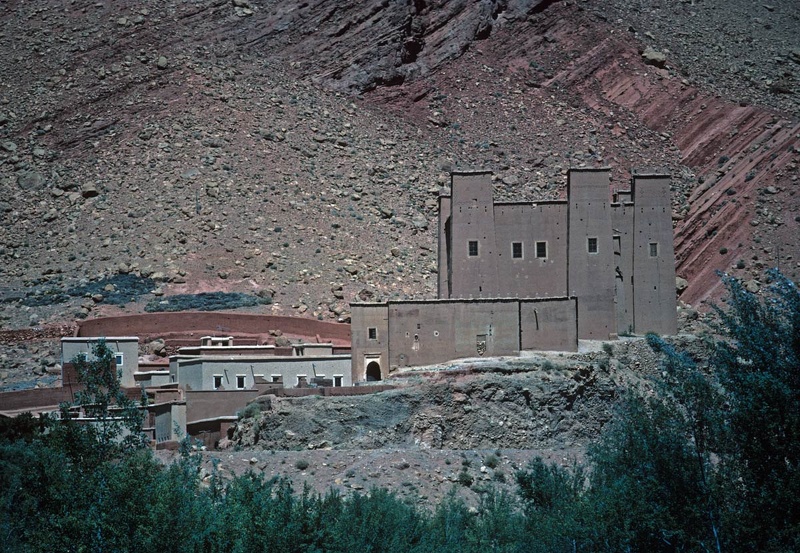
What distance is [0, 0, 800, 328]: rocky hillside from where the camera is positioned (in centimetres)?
5353

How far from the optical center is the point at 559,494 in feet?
99.3

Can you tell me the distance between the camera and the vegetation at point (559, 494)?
19.5 meters

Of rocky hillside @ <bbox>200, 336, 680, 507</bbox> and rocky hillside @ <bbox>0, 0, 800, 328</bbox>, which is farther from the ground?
rocky hillside @ <bbox>0, 0, 800, 328</bbox>

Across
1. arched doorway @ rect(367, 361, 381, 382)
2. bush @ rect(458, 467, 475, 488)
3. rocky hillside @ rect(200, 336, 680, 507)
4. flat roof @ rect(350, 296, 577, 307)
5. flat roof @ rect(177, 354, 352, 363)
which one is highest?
flat roof @ rect(350, 296, 577, 307)

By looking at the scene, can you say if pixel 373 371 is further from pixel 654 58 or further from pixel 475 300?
pixel 654 58

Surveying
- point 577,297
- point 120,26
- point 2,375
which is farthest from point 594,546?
point 120,26

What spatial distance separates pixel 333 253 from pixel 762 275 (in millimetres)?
15487

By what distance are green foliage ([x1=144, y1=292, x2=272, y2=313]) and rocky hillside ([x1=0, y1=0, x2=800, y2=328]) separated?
2.22 feet

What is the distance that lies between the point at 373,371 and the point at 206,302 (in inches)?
564

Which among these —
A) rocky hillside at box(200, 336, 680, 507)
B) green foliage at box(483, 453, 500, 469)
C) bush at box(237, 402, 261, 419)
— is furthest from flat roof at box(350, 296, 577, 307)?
green foliage at box(483, 453, 500, 469)

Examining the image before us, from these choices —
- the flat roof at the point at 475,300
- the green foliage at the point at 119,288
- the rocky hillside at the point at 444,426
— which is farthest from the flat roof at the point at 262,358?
the green foliage at the point at 119,288

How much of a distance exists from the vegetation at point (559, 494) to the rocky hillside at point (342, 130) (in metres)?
21.1

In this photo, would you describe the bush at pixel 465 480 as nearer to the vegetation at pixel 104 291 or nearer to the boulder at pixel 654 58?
the vegetation at pixel 104 291

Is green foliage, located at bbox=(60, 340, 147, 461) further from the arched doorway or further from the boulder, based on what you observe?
the boulder
